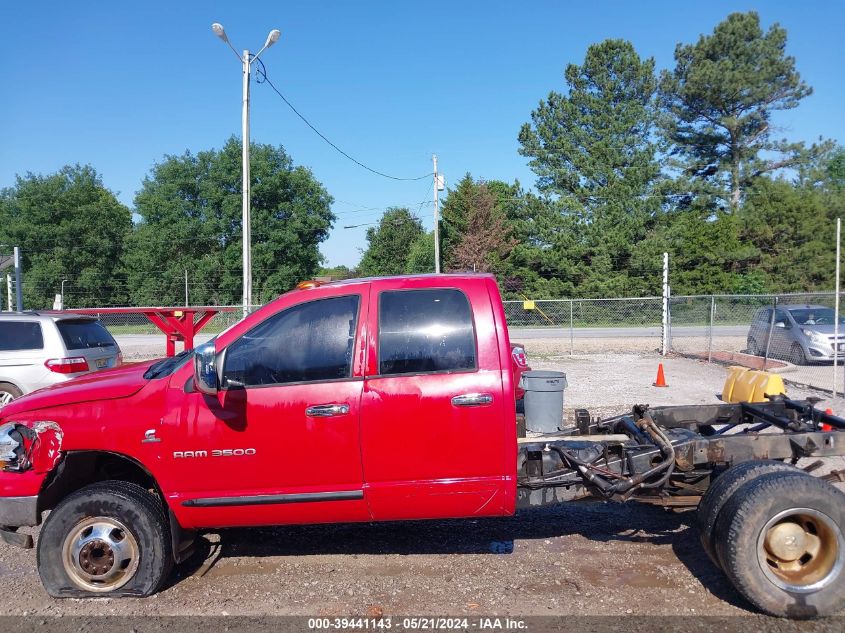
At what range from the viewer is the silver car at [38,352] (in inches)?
373

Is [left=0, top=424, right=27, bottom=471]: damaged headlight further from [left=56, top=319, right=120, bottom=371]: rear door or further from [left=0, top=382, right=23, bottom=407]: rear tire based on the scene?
[left=0, top=382, right=23, bottom=407]: rear tire

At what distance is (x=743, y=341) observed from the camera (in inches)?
908

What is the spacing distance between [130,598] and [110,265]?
49460 millimetres

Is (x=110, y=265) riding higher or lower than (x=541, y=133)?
lower

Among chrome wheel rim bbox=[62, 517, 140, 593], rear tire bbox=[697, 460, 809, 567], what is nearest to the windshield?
rear tire bbox=[697, 460, 809, 567]

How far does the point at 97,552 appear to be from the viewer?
4113 mm

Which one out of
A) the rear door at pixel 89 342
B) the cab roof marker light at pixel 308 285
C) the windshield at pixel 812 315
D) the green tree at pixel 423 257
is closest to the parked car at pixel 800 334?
the windshield at pixel 812 315

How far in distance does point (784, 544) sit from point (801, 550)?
119 mm

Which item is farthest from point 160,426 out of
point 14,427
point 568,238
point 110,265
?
point 110,265

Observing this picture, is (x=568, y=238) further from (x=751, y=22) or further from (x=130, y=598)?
(x=130, y=598)

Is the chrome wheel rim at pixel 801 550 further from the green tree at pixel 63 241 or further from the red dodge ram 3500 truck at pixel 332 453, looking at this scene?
the green tree at pixel 63 241

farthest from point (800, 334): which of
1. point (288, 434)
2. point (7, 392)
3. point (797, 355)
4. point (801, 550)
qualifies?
point (7, 392)

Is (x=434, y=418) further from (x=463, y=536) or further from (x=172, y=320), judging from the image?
(x=172, y=320)

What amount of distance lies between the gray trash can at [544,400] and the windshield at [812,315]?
10.3 m
